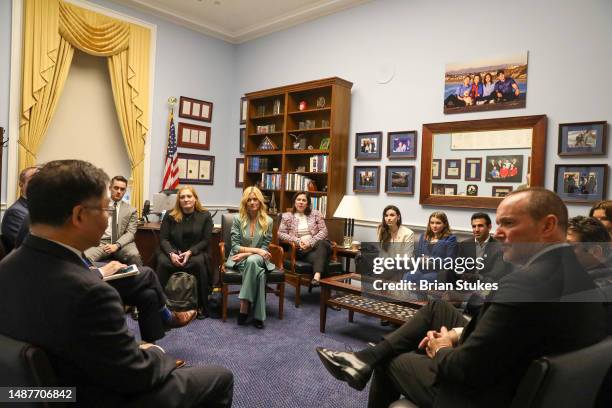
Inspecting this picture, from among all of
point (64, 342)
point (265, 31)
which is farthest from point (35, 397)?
point (265, 31)

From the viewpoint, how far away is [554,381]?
109 cm

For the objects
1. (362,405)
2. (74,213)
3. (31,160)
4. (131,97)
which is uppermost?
(131,97)

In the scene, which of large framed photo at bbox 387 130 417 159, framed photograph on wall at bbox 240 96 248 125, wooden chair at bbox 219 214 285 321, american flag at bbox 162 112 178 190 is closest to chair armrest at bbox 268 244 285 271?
wooden chair at bbox 219 214 285 321

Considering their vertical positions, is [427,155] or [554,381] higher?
[427,155]

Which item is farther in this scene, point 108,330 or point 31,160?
point 31,160

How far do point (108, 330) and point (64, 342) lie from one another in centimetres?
11

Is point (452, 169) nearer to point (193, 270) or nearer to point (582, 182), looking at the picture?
point (582, 182)

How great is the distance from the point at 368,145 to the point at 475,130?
1.36 m

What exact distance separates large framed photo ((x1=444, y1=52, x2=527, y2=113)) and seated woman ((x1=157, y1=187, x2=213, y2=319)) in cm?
295

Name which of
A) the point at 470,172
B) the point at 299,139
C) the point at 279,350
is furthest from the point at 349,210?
the point at 279,350

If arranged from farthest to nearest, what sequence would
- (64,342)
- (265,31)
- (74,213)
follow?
(265,31), (74,213), (64,342)

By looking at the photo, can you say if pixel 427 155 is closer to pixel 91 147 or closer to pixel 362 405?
pixel 362 405

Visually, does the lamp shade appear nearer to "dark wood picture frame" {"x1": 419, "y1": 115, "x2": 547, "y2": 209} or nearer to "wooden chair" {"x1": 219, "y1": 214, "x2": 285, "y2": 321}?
"dark wood picture frame" {"x1": 419, "y1": 115, "x2": 547, "y2": 209}

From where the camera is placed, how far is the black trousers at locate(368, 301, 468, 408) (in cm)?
158
